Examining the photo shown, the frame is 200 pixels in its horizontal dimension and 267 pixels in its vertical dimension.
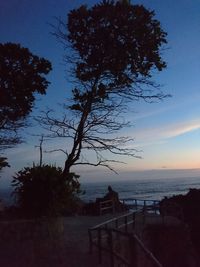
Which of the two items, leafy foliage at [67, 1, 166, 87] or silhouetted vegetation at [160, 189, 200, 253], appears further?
silhouetted vegetation at [160, 189, 200, 253]

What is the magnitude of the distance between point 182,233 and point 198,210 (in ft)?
53.0

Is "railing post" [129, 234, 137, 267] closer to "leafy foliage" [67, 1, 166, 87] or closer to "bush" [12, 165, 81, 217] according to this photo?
"bush" [12, 165, 81, 217]

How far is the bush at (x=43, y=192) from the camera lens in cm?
1639

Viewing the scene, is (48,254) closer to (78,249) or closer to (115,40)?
(78,249)

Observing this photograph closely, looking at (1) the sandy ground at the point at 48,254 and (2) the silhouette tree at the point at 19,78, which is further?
(2) the silhouette tree at the point at 19,78

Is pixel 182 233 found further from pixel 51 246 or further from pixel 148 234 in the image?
pixel 51 246

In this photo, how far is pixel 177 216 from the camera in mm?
Result: 29797

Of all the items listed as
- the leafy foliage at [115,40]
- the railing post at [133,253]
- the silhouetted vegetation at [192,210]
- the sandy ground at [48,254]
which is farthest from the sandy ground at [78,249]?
the silhouetted vegetation at [192,210]

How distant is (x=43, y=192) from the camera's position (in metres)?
16.7

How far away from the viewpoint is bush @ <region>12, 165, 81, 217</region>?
16.4 m

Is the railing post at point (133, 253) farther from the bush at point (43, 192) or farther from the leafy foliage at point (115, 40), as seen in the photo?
the leafy foliage at point (115, 40)

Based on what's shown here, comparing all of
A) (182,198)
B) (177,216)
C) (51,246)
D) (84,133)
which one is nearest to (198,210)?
(182,198)

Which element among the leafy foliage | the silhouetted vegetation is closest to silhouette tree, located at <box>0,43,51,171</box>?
the leafy foliage

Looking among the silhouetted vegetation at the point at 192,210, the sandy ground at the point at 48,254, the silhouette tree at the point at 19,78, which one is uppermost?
the silhouette tree at the point at 19,78
